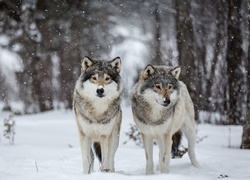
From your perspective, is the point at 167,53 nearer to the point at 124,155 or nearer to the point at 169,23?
the point at 169,23

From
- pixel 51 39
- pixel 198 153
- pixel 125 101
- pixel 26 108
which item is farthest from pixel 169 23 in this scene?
pixel 198 153

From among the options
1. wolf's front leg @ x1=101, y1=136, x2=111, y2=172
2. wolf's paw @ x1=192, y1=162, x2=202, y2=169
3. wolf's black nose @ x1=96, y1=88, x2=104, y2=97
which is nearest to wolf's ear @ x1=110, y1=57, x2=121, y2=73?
wolf's black nose @ x1=96, y1=88, x2=104, y2=97

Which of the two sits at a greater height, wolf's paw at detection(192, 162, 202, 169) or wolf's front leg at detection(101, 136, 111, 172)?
wolf's front leg at detection(101, 136, 111, 172)

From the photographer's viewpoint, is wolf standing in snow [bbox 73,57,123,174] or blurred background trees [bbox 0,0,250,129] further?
blurred background trees [bbox 0,0,250,129]

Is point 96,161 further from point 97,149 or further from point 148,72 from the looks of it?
point 148,72

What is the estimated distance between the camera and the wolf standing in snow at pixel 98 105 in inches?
150

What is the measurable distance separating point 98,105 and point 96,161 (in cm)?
191

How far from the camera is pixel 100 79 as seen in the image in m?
3.80

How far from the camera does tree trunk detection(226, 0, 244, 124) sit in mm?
7840

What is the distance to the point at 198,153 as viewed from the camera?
5.38m

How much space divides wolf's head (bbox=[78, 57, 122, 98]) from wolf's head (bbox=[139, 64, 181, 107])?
348mm

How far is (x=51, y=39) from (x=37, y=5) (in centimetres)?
143

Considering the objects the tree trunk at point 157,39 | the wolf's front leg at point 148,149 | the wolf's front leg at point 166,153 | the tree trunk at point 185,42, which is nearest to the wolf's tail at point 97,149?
the wolf's front leg at point 148,149

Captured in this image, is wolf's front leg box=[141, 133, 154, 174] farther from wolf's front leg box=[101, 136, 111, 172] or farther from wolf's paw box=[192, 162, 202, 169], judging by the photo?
wolf's paw box=[192, 162, 202, 169]
